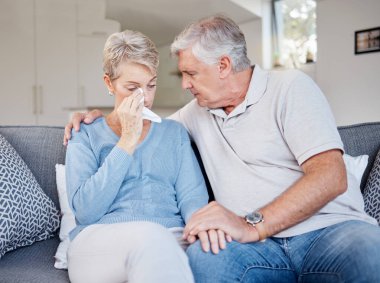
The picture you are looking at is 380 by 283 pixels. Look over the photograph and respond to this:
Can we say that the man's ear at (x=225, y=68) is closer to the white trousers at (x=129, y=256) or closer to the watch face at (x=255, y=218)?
the watch face at (x=255, y=218)

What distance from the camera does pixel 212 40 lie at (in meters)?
1.44

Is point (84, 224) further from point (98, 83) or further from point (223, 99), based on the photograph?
point (98, 83)

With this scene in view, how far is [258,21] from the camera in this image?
620 cm

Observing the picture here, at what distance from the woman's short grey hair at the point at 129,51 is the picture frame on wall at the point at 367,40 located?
3.94m

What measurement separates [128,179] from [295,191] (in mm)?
510

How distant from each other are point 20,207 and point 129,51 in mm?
613

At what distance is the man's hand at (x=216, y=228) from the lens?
1151 mm

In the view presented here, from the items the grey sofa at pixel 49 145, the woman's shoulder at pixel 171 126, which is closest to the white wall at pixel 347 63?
the grey sofa at pixel 49 145

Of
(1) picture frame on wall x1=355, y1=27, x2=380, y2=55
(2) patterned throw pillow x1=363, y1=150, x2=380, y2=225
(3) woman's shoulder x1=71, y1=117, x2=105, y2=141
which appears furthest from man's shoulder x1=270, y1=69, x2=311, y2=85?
(1) picture frame on wall x1=355, y1=27, x2=380, y2=55

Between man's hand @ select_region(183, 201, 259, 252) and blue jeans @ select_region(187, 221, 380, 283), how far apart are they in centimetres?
2

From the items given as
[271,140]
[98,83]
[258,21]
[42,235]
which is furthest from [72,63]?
[271,140]

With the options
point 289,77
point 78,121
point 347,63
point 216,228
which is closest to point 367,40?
point 347,63

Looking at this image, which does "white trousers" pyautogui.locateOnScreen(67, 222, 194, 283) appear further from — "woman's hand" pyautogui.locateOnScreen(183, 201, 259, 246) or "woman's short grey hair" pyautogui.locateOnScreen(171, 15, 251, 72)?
"woman's short grey hair" pyautogui.locateOnScreen(171, 15, 251, 72)

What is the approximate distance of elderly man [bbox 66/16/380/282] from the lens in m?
1.13
